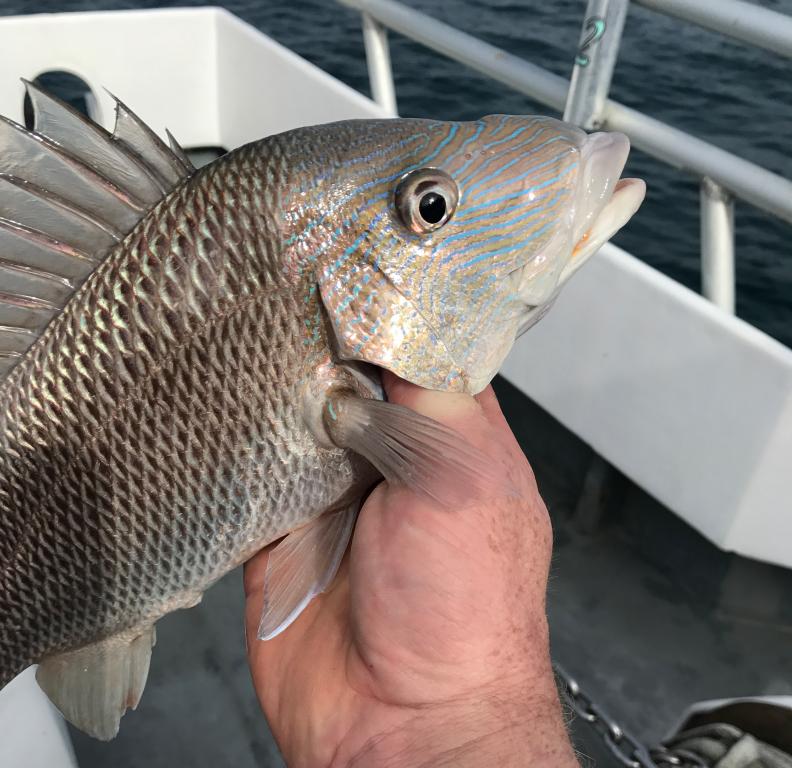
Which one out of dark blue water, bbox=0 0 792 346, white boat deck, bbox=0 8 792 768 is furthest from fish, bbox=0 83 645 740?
dark blue water, bbox=0 0 792 346

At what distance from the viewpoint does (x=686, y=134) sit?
243 centimetres

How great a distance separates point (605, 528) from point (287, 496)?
5.92 ft

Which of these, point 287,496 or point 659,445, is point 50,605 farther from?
point 659,445

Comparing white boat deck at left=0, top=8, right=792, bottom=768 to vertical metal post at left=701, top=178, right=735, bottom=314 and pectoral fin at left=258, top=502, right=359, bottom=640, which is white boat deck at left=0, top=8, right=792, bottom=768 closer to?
vertical metal post at left=701, top=178, right=735, bottom=314

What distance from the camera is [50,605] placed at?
1.37 metres

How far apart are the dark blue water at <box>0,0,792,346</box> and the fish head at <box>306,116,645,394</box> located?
296cm

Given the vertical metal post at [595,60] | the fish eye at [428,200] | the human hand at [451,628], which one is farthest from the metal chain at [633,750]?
the vertical metal post at [595,60]

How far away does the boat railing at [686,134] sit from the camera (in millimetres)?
2088

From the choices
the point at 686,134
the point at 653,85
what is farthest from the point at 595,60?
the point at 653,85

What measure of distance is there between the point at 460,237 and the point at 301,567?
60cm

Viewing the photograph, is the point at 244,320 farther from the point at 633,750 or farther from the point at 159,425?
the point at 633,750

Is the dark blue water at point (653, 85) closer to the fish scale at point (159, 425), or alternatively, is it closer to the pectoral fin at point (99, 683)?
the fish scale at point (159, 425)

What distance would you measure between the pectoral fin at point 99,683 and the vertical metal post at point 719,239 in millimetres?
1801

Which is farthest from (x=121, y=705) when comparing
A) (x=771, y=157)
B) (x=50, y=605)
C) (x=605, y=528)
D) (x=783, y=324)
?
(x=771, y=157)
